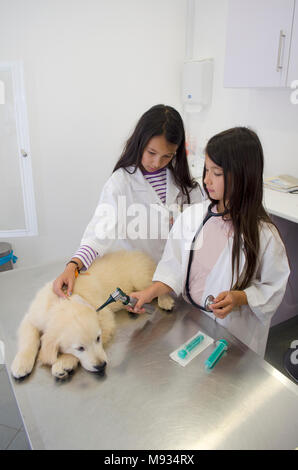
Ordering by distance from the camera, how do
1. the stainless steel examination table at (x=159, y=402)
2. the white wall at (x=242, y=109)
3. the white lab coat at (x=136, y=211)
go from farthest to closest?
the white wall at (x=242, y=109)
the white lab coat at (x=136, y=211)
the stainless steel examination table at (x=159, y=402)

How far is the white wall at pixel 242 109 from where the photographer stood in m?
2.49

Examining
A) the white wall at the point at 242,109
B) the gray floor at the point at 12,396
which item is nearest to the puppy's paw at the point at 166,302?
the gray floor at the point at 12,396

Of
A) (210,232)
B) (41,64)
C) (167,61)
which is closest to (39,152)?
(41,64)

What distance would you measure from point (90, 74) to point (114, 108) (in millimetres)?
338

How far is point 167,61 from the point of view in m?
3.11

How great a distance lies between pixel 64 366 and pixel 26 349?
0.13 meters

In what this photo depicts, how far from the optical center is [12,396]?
1.90m

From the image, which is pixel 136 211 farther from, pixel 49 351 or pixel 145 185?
pixel 49 351

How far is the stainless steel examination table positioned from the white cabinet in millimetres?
1785

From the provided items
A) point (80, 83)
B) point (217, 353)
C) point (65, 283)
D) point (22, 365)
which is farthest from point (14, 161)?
point (217, 353)

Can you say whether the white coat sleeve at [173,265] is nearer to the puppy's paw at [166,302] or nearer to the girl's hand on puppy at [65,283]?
the puppy's paw at [166,302]

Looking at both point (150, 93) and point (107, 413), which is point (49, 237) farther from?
point (107, 413)

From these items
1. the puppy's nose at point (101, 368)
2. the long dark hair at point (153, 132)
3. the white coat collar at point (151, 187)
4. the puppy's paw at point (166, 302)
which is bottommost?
the puppy's nose at point (101, 368)

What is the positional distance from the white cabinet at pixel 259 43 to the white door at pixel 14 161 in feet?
5.37
